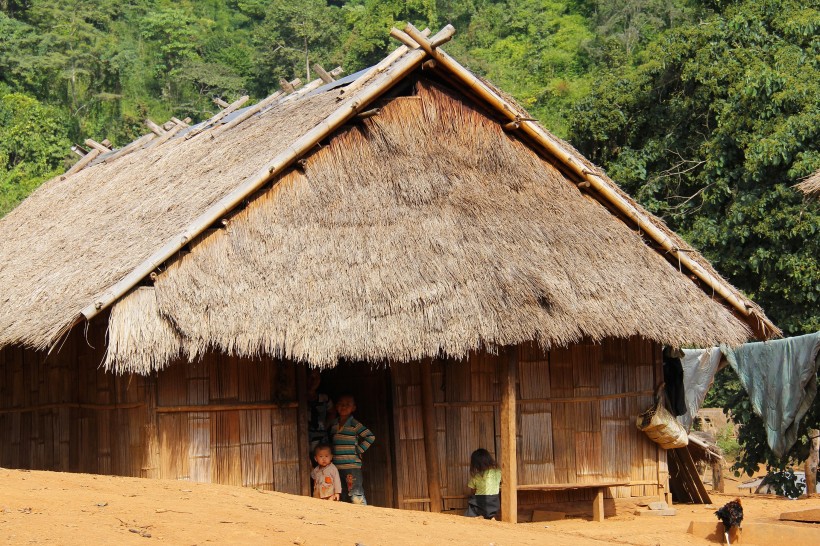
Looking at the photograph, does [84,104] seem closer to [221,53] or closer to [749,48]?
[221,53]

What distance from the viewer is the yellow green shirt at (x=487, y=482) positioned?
10.3 meters

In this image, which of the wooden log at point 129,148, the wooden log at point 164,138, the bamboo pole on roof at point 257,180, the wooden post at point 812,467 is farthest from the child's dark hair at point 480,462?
the wooden log at point 129,148

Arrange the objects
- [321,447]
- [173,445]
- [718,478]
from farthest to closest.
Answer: [718,478]
[321,447]
[173,445]

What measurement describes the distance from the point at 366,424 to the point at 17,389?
3681mm

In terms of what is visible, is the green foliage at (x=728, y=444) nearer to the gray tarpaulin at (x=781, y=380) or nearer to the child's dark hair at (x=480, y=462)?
the gray tarpaulin at (x=781, y=380)

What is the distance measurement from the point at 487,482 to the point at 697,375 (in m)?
5.47

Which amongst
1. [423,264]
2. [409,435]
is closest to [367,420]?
[409,435]

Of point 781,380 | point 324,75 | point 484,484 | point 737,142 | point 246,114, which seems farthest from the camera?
point 737,142

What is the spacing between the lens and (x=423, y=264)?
10094mm

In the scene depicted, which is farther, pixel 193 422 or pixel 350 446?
pixel 350 446

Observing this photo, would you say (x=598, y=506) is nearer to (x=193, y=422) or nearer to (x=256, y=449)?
(x=256, y=449)

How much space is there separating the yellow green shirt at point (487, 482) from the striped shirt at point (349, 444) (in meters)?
0.98

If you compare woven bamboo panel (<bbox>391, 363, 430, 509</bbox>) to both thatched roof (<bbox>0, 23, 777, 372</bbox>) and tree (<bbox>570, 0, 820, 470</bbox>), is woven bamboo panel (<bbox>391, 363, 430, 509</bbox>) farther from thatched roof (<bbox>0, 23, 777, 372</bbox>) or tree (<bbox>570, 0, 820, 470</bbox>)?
tree (<bbox>570, 0, 820, 470</bbox>)

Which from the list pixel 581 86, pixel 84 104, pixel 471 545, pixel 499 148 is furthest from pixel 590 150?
pixel 84 104
